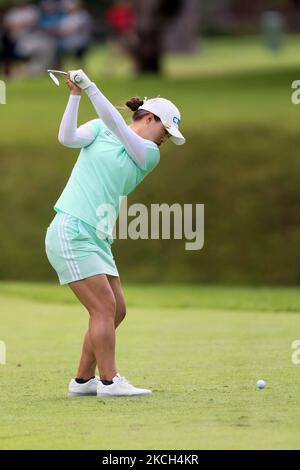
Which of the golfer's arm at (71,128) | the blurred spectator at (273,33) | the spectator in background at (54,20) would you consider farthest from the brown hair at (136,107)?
the blurred spectator at (273,33)

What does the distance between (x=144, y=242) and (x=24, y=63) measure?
2193 cm

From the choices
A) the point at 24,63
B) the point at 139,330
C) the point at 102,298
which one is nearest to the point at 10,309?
the point at 139,330

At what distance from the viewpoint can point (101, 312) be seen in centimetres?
912

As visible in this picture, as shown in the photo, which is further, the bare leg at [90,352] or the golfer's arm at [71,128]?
the bare leg at [90,352]

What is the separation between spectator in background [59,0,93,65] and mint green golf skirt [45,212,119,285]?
3406 cm

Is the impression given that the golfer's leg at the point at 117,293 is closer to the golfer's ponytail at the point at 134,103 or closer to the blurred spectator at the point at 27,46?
the golfer's ponytail at the point at 134,103

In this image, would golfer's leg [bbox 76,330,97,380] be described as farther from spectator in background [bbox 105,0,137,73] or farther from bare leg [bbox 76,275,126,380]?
spectator in background [bbox 105,0,137,73]

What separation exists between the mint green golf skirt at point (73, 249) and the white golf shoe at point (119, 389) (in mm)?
694

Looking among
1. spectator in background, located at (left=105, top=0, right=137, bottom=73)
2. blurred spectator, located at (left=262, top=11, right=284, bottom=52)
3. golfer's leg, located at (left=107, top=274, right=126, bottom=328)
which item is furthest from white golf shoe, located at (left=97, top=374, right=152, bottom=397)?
blurred spectator, located at (left=262, top=11, right=284, bottom=52)

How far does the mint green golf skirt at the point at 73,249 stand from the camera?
29.9ft

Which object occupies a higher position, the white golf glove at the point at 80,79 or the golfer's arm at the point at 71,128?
the white golf glove at the point at 80,79

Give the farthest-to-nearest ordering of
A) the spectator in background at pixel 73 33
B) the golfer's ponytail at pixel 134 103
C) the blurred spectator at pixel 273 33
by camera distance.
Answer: the blurred spectator at pixel 273 33 → the spectator in background at pixel 73 33 → the golfer's ponytail at pixel 134 103

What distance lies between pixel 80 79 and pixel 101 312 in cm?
146

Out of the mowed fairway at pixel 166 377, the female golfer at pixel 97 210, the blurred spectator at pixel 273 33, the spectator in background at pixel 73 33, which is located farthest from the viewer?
the blurred spectator at pixel 273 33
